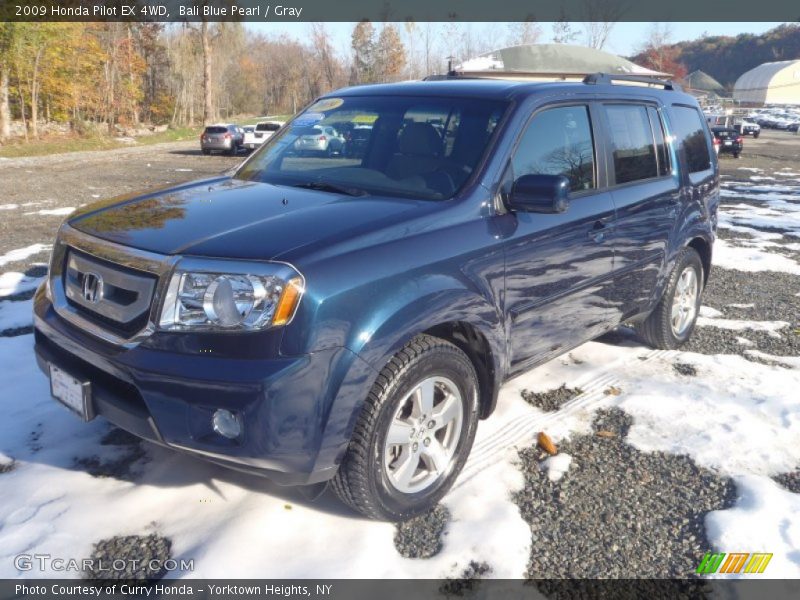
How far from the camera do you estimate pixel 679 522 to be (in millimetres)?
3168

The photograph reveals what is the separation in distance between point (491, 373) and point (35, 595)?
6.91 feet

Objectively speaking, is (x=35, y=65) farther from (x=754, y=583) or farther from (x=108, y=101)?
(x=754, y=583)

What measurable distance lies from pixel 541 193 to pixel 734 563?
177cm

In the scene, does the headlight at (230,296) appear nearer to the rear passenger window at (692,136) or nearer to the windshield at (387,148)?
the windshield at (387,148)

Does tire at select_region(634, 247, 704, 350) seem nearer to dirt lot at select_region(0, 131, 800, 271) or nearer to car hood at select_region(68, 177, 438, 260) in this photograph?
car hood at select_region(68, 177, 438, 260)

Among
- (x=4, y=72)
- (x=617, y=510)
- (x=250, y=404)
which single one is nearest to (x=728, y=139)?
(x=617, y=510)

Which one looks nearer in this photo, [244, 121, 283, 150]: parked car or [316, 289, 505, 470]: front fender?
[316, 289, 505, 470]: front fender

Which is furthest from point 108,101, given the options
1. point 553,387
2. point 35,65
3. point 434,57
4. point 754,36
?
point 754,36

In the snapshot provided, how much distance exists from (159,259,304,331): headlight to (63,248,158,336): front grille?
0.46 ft

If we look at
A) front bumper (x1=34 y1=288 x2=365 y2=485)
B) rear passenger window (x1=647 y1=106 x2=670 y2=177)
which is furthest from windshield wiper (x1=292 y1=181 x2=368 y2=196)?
rear passenger window (x1=647 y1=106 x2=670 y2=177)

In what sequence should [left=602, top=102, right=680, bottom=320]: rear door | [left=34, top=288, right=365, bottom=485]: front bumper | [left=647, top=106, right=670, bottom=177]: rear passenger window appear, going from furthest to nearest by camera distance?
[left=647, top=106, right=670, bottom=177]: rear passenger window
[left=602, top=102, right=680, bottom=320]: rear door
[left=34, top=288, right=365, bottom=485]: front bumper

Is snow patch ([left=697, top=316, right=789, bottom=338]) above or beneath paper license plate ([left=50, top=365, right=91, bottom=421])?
beneath

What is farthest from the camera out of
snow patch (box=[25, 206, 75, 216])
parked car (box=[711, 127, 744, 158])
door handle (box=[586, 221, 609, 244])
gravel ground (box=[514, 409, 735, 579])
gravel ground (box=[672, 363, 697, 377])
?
parked car (box=[711, 127, 744, 158])

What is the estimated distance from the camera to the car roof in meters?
3.71
